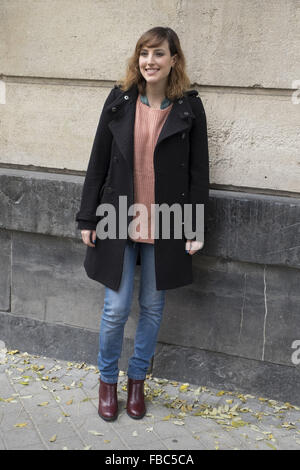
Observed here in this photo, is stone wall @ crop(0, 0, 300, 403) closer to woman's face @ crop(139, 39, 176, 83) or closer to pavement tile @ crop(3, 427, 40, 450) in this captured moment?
woman's face @ crop(139, 39, 176, 83)

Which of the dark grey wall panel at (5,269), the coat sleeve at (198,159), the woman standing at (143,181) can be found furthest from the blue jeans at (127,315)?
the dark grey wall panel at (5,269)

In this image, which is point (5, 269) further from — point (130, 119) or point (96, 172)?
point (130, 119)

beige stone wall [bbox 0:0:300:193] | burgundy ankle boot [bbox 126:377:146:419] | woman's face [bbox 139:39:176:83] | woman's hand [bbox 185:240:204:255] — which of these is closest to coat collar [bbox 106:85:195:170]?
woman's face [bbox 139:39:176:83]

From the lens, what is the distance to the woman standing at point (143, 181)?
3250mm

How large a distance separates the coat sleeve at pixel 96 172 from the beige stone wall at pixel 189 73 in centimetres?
69

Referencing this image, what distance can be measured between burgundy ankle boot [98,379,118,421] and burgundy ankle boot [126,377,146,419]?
9 centimetres

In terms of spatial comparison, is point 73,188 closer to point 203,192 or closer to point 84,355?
point 203,192

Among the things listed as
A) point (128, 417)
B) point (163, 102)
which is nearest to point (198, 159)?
point (163, 102)

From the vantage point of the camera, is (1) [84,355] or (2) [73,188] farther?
(1) [84,355]

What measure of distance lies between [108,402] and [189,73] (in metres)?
2.23

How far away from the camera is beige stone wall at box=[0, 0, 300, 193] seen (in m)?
3.55
